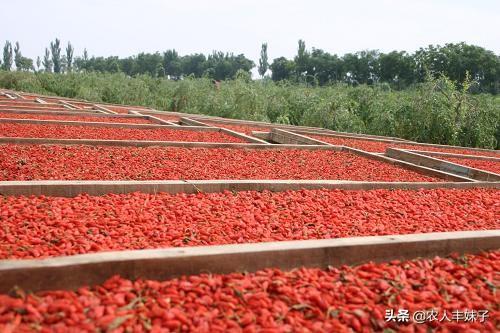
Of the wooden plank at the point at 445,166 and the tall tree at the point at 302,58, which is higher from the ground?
the tall tree at the point at 302,58

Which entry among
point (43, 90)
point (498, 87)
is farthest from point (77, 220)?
point (498, 87)

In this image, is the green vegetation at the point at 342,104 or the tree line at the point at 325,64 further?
the tree line at the point at 325,64

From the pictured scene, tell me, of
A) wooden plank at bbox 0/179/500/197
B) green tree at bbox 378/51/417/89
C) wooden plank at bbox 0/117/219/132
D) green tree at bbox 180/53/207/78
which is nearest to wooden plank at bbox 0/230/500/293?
wooden plank at bbox 0/179/500/197

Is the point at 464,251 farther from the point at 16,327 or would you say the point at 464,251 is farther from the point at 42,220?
the point at 42,220

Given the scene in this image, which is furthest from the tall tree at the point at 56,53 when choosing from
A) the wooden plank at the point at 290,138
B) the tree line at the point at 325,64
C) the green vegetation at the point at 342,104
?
the wooden plank at the point at 290,138

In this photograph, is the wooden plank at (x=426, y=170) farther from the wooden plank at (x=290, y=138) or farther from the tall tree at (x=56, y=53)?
the tall tree at (x=56, y=53)

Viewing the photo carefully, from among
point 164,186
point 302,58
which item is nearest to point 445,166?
point 164,186

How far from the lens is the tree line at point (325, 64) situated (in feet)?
138

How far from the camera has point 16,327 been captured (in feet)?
4.74

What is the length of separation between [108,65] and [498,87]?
60880 mm

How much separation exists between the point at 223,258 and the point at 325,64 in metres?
63.8

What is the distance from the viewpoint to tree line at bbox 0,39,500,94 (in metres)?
42.1

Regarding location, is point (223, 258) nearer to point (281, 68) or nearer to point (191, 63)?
point (281, 68)

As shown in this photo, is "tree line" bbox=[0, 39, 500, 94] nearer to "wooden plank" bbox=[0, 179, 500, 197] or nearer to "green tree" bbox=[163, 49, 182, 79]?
"green tree" bbox=[163, 49, 182, 79]
